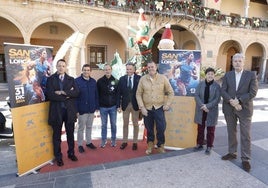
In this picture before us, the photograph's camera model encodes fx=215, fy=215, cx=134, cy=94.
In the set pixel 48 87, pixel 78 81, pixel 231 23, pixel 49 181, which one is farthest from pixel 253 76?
pixel 231 23

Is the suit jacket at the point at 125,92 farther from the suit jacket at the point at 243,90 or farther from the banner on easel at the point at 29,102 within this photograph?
the suit jacket at the point at 243,90

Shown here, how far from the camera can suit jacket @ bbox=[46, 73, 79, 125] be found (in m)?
3.46

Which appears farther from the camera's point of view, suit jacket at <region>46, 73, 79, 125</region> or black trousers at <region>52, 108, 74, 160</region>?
black trousers at <region>52, 108, 74, 160</region>

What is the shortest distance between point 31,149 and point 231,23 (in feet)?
57.3

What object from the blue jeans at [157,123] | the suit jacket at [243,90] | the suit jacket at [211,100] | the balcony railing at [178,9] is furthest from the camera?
the balcony railing at [178,9]

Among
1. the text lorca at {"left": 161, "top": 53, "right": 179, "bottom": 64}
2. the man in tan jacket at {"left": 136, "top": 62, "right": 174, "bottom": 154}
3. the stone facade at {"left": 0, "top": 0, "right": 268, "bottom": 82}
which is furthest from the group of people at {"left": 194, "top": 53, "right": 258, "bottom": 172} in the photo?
the stone facade at {"left": 0, "top": 0, "right": 268, "bottom": 82}

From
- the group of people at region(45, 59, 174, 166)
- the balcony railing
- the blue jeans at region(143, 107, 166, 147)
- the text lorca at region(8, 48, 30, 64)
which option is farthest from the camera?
the balcony railing

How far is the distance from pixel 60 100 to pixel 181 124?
241 cm

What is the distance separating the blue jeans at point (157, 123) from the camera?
156 inches

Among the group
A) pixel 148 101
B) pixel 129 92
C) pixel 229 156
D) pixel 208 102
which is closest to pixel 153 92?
pixel 148 101

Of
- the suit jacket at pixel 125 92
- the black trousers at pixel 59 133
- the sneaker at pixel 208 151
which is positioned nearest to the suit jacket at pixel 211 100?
the sneaker at pixel 208 151

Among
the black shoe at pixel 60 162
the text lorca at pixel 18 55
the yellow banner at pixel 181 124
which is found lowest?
the black shoe at pixel 60 162

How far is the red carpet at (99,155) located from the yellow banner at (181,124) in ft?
2.15

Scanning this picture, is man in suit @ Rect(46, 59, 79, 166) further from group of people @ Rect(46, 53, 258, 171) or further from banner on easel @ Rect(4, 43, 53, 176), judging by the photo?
banner on easel @ Rect(4, 43, 53, 176)
